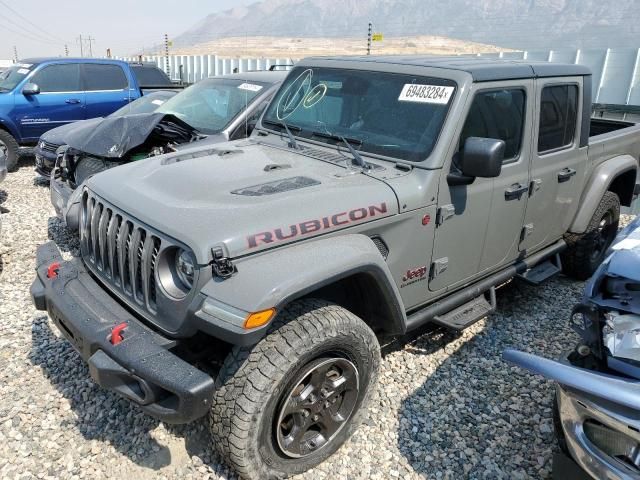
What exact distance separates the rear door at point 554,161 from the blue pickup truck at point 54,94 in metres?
7.85

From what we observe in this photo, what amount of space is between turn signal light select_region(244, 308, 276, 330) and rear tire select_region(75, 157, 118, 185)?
3.75 m

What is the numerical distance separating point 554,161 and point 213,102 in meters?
3.93

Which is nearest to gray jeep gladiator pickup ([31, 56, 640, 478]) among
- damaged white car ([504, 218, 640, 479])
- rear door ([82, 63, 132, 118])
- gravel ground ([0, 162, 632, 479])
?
gravel ground ([0, 162, 632, 479])

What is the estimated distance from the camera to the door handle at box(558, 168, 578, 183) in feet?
13.2

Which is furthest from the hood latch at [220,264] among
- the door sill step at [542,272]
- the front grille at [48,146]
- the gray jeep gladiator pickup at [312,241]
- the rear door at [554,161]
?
the front grille at [48,146]

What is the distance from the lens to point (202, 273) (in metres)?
2.25

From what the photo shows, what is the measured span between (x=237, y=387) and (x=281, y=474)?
0.59 m

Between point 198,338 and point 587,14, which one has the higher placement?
point 587,14

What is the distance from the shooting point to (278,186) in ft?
9.12

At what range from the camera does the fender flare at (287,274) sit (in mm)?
2174

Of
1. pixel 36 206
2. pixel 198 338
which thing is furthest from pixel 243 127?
pixel 198 338

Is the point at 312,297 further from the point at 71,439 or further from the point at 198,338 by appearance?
the point at 71,439

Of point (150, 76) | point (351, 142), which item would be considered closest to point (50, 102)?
point (150, 76)

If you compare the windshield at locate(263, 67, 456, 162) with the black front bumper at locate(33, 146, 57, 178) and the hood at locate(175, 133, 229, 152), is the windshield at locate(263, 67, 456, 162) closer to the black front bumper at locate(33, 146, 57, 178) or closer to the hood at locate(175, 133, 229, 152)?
the hood at locate(175, 133, 229, 152)
